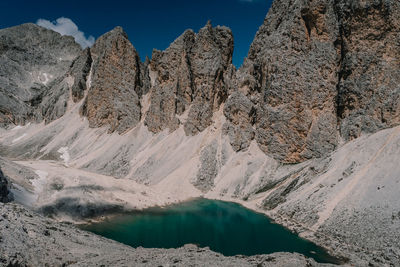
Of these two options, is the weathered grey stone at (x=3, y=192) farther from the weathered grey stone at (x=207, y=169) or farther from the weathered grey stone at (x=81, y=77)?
the weathered grey stone at (x=81, y=77)

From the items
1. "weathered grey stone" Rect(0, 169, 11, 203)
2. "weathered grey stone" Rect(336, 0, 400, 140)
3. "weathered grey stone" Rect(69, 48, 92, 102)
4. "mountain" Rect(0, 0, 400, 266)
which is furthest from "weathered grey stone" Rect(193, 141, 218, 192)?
"weathered grey stone" Rect(69, 48, 92, 102)

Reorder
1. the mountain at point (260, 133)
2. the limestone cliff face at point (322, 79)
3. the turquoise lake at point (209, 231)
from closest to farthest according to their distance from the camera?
1. the turquoise lake at point (209, 231)
2. the mountain at point (260, 133)
3. the limestone cliff face at point (322, 79)

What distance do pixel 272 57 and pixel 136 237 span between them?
46.8 m

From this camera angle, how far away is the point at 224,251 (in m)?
30.8

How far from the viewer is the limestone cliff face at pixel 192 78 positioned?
8331 centimetres

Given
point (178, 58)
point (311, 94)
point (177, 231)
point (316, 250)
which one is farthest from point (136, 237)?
point (178, 58)

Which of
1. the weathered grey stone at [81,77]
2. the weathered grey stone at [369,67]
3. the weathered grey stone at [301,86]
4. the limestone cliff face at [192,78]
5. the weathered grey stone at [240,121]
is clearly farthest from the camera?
the weathered grey stone at [81,77]

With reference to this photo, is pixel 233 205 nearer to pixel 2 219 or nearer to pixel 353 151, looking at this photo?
pixel 353 151

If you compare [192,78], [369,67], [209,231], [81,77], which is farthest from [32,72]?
[369,67]

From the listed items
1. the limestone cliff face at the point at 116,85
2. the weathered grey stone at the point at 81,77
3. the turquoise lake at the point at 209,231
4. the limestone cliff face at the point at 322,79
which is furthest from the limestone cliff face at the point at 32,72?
the turquoise lake at the point at 209,231

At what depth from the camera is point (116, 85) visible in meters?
98.4

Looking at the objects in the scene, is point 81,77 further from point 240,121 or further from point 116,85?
point 240,121

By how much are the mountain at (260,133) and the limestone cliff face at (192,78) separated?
1.00ft

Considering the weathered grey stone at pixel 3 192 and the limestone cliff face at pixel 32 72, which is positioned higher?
the limestone cliff face at pixel 32 72
